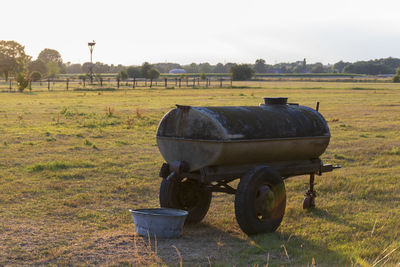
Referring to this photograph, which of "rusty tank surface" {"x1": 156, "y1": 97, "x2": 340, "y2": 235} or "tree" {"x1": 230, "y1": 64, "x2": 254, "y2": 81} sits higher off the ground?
"tree" {"x1": 230, "y1": 64, "x2": 254, "y2": 81}

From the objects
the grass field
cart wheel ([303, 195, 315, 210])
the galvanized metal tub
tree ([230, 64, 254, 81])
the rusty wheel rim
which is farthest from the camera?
tree ([230, 64, 254, 81])

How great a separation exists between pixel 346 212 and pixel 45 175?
260 inches

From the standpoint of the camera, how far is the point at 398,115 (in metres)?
28.7

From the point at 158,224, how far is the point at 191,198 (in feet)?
4.25

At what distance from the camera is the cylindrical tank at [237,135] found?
7.16m

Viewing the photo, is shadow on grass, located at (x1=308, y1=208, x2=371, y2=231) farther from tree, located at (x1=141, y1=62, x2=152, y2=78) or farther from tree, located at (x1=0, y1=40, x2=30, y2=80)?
tree, located at (x1=0, y1=40, x2=30, y2=80)

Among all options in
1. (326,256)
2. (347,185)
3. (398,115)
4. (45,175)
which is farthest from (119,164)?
(398,115)

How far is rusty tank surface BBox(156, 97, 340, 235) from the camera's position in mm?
7148

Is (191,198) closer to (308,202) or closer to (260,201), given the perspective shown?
(260,201)

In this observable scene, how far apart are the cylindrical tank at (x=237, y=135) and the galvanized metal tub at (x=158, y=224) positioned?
2.84ft

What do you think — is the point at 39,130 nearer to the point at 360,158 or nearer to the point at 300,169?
the point at 360,158

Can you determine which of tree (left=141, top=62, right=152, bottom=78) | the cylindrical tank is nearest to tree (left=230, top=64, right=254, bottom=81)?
tree (left=141, top=62, right=152, bottom=78)

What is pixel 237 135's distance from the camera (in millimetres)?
7160

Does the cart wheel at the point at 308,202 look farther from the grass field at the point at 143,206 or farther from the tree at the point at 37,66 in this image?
the tree at the point at 37,66
